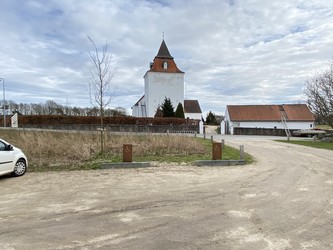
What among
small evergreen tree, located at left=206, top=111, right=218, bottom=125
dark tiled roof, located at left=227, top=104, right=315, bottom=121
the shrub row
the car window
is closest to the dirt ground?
the car window

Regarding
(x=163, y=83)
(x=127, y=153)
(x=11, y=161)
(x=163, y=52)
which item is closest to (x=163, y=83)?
(x=163, y=83)

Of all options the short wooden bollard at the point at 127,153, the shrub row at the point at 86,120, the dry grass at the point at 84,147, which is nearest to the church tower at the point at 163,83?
the shrub row at the point at 86,120

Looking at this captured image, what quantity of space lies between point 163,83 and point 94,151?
52.9 meters

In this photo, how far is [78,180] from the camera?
32.6 feet

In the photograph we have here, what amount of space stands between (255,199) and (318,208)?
137 centimetres

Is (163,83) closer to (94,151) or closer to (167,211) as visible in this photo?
(94,151)

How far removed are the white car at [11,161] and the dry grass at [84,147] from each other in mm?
1759

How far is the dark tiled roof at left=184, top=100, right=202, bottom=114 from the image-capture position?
79.9 m

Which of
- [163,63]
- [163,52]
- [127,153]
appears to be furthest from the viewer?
[163,52]

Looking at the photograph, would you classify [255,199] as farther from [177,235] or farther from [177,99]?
[177,99]

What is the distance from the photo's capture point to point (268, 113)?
6094cm

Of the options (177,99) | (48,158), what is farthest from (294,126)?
(48,158)

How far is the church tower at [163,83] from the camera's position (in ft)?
219

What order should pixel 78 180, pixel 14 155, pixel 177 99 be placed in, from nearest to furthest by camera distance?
pixel 78 180
pixel 14 155
pixel 177 99
